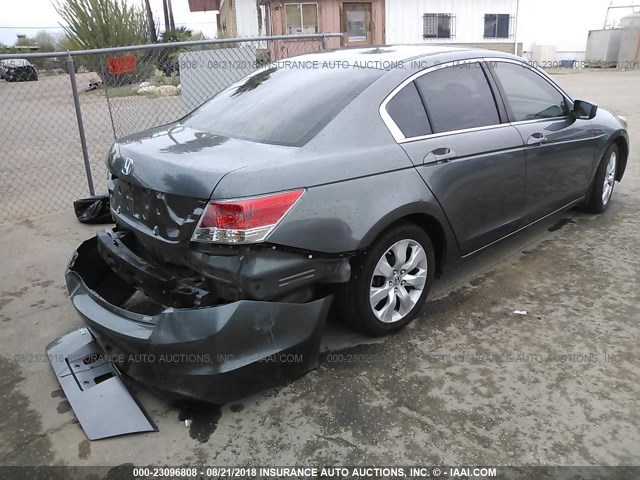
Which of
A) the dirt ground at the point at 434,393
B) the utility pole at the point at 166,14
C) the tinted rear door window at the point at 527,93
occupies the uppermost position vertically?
the utility pole at the point at 166,14

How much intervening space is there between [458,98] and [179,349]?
2.40m

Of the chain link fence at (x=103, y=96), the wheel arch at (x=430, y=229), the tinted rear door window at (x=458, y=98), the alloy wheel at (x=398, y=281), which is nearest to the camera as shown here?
the wheel arch at (x=430, y=229)

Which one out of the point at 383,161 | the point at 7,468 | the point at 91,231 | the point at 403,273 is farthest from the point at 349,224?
the point at 91,231

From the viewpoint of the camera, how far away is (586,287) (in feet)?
12.7

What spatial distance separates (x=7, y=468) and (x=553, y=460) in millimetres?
2453

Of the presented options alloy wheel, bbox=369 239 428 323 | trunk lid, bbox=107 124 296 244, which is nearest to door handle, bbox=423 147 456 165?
alloy wheel, bbox=369 239 428 323

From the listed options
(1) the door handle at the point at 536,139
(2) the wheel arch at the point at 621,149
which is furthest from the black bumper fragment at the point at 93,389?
(2) the wheel arch at the point at 621,149

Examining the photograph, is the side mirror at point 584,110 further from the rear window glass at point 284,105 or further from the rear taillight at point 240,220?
the rear taillight at point 240,220

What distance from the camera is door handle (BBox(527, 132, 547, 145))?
391 cm

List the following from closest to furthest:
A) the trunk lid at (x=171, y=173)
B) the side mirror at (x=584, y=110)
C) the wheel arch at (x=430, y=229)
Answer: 1. the trunk lid at (x=171, y=173)
2. the wheel arch at (x=430, y=229)
3. the side mirror at (x=584, y=110)

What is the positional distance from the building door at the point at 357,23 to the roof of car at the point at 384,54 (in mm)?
16927

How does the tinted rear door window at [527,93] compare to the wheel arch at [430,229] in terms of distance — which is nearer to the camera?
the wheel arch at [430,229]

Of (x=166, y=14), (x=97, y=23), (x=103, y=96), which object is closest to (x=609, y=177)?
(x=103, y=96)

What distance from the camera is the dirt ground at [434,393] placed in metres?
2.44
